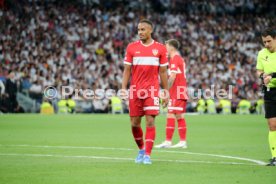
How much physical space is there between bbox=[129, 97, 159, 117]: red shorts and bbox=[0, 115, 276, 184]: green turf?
91 cm

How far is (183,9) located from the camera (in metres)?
48.1

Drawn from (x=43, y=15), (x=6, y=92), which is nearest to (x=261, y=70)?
(x=6, y=92)

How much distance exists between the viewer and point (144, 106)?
42.3ft

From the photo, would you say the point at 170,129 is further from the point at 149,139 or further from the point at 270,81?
the point at 270,81

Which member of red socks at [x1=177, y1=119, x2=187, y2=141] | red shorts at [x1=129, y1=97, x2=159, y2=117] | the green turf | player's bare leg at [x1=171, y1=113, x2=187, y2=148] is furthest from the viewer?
red socks at [x1=177, y1=119, x2=187, y2=141]

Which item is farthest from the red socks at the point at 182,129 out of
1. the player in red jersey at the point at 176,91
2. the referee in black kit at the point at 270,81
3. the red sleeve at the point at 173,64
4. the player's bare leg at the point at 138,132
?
the referee in black kit at the point at 270,81

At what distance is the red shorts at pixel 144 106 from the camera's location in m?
12.8

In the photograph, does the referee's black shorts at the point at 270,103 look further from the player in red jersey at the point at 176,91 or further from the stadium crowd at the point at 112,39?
the stadium crowd at the point at 112,39

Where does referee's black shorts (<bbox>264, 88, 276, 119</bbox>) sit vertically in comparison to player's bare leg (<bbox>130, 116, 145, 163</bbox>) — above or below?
above

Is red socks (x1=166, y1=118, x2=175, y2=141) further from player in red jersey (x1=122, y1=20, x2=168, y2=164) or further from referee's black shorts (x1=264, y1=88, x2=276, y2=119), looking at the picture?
referee's black shorts (x1=264, y1=88, x2=276, y2=119)

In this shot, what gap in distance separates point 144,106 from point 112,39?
30.6 meters

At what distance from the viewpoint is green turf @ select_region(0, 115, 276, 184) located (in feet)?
34.2

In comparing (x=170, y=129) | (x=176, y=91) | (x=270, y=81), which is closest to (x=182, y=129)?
(x=170, y=129)

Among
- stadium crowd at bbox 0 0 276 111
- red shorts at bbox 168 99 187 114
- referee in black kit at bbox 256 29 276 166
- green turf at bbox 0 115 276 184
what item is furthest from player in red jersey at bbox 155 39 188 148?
stadium crowd at bbox 0 0 276 111
